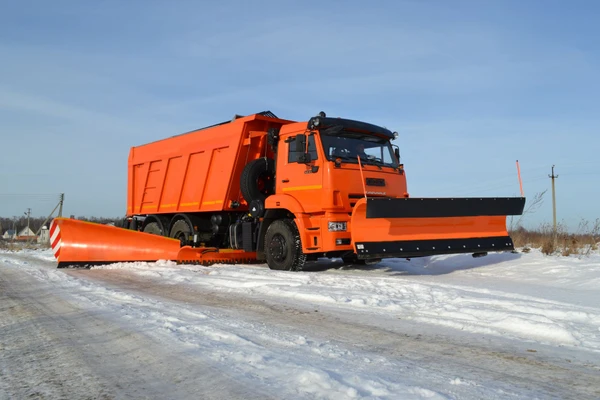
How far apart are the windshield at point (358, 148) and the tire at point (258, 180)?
192 cm

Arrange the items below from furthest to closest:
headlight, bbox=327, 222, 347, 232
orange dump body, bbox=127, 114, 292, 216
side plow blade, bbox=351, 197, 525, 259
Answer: orange dump body, bbox=127, 114, 292, 216 → headlight, bbox=327, 222, 347, 232 → side plow blade, bbox=351, 197, 525, 259

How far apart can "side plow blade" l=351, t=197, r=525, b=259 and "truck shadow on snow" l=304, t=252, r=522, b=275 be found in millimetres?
882

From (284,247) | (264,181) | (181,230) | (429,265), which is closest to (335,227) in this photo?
(284,247)

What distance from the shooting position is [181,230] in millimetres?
12508

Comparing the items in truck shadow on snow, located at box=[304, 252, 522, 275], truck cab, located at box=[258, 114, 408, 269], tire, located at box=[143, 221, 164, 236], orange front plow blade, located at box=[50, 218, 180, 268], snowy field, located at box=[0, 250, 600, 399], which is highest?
truck cab, located at box=[258, 114, 408, 269]

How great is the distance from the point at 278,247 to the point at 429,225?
116 inches

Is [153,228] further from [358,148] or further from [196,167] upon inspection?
[358,148]

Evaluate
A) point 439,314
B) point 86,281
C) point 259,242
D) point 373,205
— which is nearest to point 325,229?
point 373,205

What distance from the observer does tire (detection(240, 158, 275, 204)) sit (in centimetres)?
1030

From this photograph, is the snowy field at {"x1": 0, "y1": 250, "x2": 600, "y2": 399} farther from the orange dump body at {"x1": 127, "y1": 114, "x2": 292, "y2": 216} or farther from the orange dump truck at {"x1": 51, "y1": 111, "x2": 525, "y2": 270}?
the orange dump body at {"x1": 127, "y1": 114, "x2": 292, "y2": 216}

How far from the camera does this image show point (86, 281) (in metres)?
8.32

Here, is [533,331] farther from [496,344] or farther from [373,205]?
[373,205]

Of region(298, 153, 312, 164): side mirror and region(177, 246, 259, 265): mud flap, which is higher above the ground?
region(298, 153, 312, 164): side mirror

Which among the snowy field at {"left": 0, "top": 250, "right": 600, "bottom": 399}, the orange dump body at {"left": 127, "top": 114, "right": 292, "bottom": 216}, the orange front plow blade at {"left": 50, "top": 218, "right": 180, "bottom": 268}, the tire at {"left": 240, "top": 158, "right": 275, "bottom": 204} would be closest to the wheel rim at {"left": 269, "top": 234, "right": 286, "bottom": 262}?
the tire at {"left": 240, "top": 158, "right": 275, "bottom": 204}
